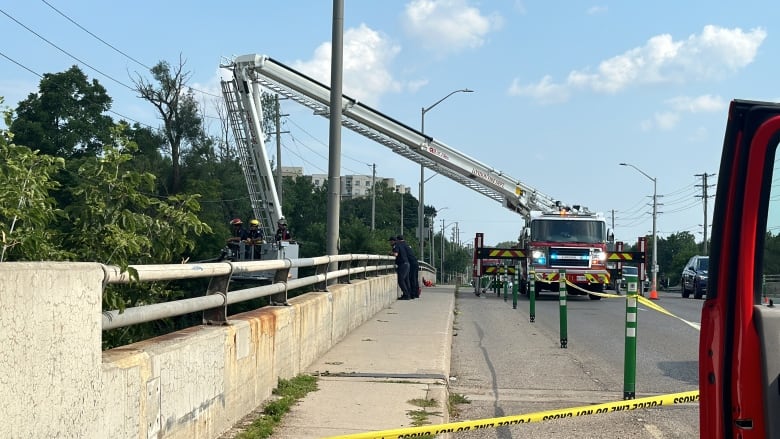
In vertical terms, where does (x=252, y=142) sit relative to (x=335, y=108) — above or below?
above

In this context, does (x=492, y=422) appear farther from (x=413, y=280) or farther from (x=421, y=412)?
(x=413, y=280)

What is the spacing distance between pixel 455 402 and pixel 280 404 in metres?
2.08

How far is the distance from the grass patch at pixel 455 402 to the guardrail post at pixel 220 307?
2.42 metres

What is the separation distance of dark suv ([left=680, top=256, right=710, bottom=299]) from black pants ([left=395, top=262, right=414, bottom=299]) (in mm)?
11990

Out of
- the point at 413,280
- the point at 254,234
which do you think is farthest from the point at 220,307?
the point at 413,280

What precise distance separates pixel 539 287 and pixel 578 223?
8.33 ft

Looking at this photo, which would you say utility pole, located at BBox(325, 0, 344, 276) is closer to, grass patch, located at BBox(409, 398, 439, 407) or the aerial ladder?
grass patch, located at BBox(409, 398, 439, 407)

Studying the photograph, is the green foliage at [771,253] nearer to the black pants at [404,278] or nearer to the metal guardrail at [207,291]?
the metal guardrail at [207,291]

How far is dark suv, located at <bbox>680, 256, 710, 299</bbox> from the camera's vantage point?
28.8 metres

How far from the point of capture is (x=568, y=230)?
26719mm

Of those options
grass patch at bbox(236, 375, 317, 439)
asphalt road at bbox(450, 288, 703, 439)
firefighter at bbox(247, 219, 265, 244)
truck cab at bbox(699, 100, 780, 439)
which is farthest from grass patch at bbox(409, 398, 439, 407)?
firefighter at bbox(247, 219, 265, 244)

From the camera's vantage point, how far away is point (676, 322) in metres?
16.8

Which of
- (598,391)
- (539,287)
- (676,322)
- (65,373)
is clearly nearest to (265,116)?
(539,287)

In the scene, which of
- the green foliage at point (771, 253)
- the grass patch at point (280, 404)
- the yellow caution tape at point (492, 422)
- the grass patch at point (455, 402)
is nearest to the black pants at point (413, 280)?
the grass patch at point (455, 402)
